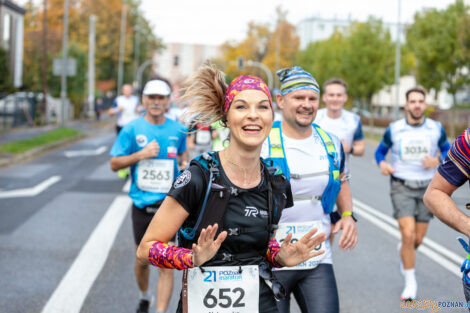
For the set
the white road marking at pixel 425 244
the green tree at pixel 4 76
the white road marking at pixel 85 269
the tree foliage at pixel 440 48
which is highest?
the tree foliage at pixel 440 48

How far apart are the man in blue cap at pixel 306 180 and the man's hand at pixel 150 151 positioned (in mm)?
1514

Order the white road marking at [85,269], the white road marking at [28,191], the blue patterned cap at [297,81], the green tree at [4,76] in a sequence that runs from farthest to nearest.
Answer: the green tree at [4,76] → the white road marking at [28,191] → the white road marking at [85,269] → the blue patterned cap at [297,81]

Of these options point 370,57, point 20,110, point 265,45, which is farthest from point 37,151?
point 265,45

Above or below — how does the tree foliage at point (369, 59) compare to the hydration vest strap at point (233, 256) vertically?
above

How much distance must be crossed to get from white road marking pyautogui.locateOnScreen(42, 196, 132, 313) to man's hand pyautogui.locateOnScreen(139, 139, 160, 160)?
1473 mm

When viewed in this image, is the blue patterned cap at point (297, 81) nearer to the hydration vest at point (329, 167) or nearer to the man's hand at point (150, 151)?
the hydration vest at point (329, 167)

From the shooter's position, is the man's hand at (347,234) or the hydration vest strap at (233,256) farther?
the man's hand at (347,234)

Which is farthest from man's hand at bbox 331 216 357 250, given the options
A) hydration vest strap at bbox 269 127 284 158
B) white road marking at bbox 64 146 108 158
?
white road marking at bbox 64 146 108 158

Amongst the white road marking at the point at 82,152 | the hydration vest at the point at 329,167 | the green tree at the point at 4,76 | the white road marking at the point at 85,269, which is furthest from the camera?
the green tree at the point at 4,76

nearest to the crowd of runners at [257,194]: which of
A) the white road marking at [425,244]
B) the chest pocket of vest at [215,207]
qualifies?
the chest pocket of vest at [215,207]

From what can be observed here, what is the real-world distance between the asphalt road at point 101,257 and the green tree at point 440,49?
16996mm

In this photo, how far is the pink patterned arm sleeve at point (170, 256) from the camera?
9.16 feet

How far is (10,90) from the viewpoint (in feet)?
83.0

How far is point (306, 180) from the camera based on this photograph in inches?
166
